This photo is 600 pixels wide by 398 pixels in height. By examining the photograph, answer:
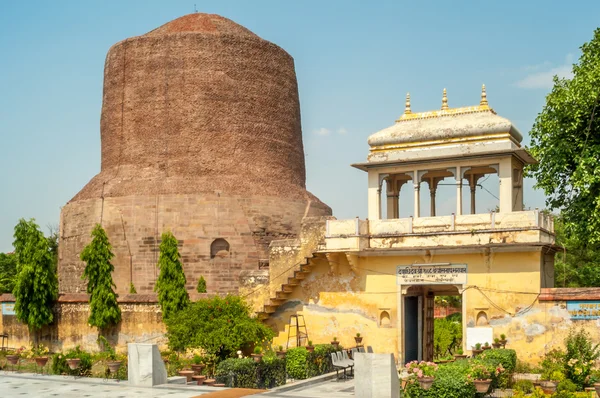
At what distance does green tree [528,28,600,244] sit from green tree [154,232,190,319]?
34.0 feet

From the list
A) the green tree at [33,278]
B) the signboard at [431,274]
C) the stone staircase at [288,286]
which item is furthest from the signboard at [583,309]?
the green tree at [33,278]

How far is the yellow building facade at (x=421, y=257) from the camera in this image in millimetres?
18359

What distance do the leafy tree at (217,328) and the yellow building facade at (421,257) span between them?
1279mm

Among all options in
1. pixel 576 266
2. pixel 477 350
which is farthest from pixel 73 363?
pixel 576 266

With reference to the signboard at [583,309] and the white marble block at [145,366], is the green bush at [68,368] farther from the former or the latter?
the signboard at [583,309]

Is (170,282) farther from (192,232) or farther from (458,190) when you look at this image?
(458,190)

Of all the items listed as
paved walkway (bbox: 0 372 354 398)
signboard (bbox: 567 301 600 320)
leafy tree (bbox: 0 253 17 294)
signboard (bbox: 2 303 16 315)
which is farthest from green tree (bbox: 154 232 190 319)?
leafy tree (bbox: 0 253 17 294)

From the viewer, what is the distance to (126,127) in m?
27.7

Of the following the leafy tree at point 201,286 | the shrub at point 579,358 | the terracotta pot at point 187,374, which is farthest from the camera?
the leafy tree at point 201,286

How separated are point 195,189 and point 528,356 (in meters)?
12.3

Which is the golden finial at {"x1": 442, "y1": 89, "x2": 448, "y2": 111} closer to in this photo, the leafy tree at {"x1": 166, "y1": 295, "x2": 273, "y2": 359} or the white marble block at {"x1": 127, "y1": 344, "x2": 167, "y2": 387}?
the leafy tree at {"x1": 166, "y1": 295, "x2": 273, "y2": 359}

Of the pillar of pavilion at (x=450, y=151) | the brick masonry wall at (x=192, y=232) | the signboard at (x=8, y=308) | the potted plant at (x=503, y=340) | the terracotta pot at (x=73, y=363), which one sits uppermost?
the pillar of pavilion at (x=450, y=151)

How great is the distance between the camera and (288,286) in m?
21.0

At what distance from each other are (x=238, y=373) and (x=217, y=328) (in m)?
3.25
